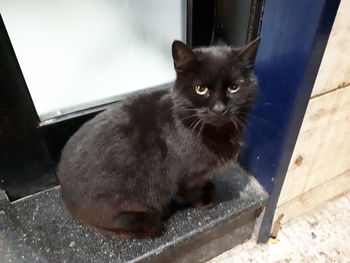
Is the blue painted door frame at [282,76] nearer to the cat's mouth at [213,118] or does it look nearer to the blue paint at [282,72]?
the blue paint at [282,72]

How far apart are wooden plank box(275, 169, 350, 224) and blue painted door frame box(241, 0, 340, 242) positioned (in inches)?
4.6

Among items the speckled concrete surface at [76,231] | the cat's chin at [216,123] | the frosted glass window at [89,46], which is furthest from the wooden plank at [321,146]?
the frosted glass window at [89,46]

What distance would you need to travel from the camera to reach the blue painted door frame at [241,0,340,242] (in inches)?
25.6

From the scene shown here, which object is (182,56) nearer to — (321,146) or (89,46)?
(89,46)

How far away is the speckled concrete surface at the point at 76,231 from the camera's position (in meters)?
0.83

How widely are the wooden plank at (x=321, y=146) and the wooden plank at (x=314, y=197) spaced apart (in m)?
0.03

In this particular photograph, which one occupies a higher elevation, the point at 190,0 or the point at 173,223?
the point at 190,0

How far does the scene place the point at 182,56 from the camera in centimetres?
66

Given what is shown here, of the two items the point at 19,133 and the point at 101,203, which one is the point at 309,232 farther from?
the point at 19,133

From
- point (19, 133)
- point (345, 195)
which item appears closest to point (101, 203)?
point (19, 133)

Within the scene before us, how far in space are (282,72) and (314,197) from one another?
56cm

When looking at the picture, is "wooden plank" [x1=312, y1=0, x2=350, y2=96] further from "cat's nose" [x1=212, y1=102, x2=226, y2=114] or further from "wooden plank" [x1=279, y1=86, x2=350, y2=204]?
"cat's nose" [x1=212, y1=102, x2=226, y2=114]

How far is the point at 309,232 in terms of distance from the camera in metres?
1.11

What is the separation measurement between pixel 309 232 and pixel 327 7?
2.54ft
